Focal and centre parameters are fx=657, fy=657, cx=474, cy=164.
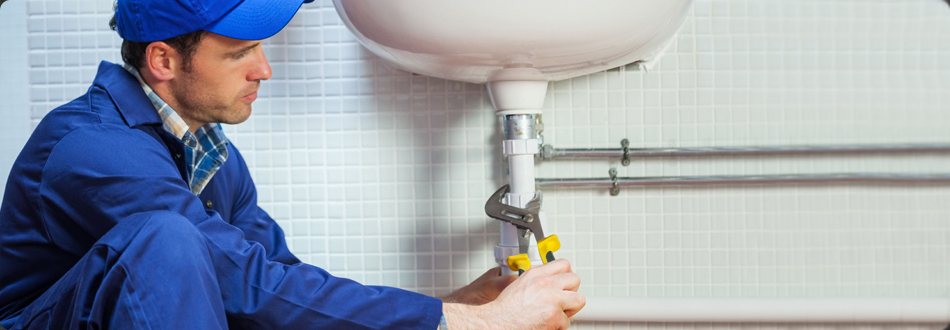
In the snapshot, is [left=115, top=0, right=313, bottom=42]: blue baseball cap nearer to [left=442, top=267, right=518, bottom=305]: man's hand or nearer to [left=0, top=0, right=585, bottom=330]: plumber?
[left=0, top=0, right=585, bottom=330]: plumber

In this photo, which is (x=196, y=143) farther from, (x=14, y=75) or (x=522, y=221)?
(x=14, y=75)

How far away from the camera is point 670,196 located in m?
1.07

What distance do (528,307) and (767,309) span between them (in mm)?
549

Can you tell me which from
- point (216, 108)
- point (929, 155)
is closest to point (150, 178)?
point (216, 108)

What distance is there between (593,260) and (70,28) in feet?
3.15

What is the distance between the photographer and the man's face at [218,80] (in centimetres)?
75

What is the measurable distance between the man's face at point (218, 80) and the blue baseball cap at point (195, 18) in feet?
0.10

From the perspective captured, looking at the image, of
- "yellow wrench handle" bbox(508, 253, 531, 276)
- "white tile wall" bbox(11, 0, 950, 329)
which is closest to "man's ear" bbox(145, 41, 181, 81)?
"white tile wall" bbox(11, 0, 950, 329)

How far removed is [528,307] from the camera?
68cm

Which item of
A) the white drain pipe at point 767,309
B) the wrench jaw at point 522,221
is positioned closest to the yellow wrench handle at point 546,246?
the wrench jaw at point 522,221

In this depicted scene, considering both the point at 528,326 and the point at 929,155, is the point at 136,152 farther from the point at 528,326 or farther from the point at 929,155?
the point at 929,155

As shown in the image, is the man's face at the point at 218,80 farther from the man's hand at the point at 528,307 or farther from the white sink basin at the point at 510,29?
the man's hand at the point at 528,307

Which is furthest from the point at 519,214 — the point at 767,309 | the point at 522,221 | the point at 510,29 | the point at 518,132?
the point at 767,309

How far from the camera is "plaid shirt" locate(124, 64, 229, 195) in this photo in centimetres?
77
